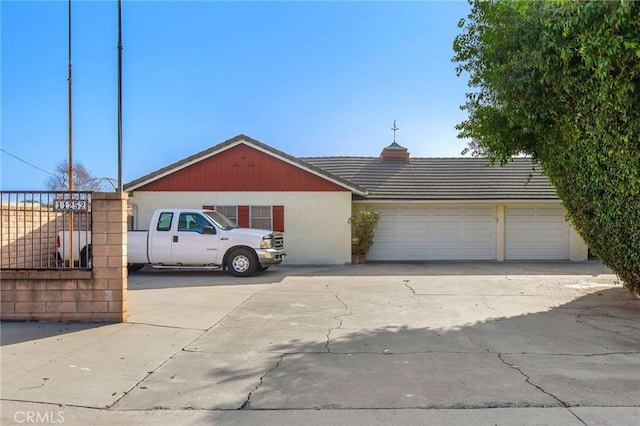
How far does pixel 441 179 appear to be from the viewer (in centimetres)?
1884

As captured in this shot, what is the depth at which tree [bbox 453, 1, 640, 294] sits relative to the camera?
644 cm

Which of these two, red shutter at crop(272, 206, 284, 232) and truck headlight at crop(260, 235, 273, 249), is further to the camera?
red shutter at crop(272, 206, 284, 232)

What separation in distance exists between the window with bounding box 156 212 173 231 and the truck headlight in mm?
2804

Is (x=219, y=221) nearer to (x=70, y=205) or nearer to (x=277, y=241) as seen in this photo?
(x=277, y=241)

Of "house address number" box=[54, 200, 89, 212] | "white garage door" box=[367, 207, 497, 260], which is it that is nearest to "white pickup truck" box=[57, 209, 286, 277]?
"house address number" box=[54, 200, 89, 212]

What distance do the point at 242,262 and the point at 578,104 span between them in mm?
9249

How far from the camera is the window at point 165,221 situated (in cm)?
1272

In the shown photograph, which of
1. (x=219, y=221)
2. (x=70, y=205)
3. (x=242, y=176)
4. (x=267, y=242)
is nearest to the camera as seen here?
(x=70, y=205)

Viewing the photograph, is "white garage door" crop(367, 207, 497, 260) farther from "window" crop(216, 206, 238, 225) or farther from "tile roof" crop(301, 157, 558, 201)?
"window" crop(216, 206, 238, 225)

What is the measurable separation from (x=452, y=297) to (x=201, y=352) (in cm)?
600

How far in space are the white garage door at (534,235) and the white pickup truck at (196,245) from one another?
418 inches

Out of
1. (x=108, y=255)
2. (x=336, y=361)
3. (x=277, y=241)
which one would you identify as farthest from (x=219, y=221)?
(x=336, y=361)

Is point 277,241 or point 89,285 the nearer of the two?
point 89,285

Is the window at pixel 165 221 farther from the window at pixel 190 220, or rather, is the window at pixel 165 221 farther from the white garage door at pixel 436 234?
the white garage door at pixel 436 234
